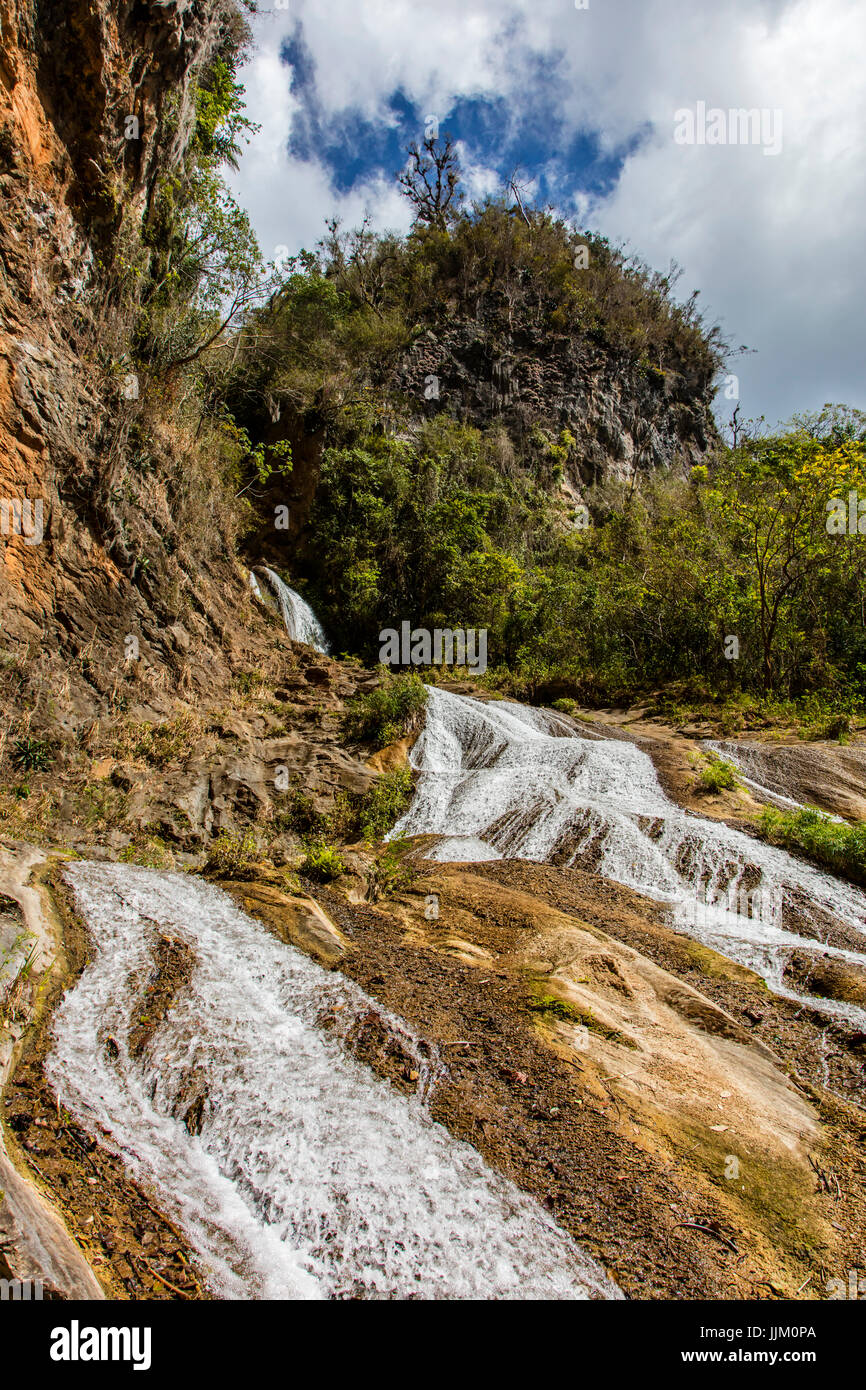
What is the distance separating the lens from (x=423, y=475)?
925 inches

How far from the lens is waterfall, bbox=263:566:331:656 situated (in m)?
18.6

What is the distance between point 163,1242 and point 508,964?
3377 millimetres

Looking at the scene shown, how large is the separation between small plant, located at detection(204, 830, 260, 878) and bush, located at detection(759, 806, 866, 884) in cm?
720

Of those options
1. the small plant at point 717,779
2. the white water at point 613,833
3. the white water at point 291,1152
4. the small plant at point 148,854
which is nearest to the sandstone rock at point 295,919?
the white water at point 291,1152

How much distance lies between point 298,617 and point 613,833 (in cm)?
1311

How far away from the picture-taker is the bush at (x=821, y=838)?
804 centimetres

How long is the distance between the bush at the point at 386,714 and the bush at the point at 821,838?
7103 millimetres

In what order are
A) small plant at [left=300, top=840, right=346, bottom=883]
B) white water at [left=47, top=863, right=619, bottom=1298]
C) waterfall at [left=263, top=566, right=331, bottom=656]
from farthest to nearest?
waterfall at [left=263, top=566, right=331, bottom=656] → small plant at [left=300, top=840, right=346, bottom=883] → white water at [left=47, top=863, right=619, bottom=1298]

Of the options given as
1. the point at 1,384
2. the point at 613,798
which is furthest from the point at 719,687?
the point at 1,384

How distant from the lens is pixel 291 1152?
3240 mm

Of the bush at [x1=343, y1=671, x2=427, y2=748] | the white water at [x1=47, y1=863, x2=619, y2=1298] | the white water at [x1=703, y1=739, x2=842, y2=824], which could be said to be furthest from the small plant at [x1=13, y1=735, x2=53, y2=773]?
the white water at [x1=703, y1=739, x2=842, y2=824]

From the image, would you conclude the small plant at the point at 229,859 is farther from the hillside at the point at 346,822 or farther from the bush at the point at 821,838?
the bush at the point at 821,838

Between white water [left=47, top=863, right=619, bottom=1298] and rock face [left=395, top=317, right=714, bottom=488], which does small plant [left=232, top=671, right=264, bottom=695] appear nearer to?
white water [left=47, top=863, right=619, bottom=1298]

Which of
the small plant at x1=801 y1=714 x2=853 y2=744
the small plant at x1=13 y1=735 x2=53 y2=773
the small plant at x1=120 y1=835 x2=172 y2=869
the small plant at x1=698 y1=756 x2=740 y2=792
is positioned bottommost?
the small plant at x1=120 y1=835 x2=172 y2=869
